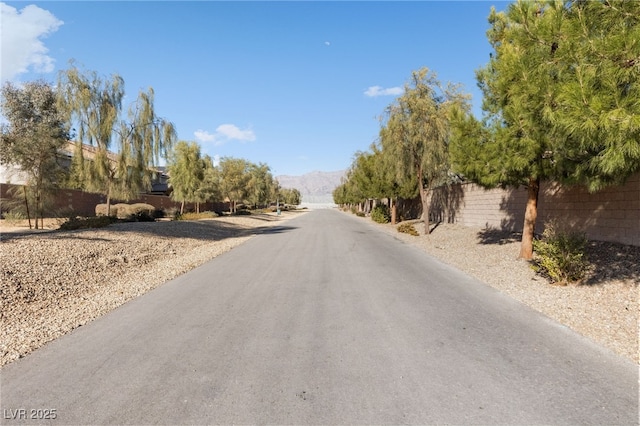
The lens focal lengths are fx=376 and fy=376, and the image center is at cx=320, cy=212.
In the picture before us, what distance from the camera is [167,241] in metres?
15.6

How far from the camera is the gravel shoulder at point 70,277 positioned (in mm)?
5551

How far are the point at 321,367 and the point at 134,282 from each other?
644 cm

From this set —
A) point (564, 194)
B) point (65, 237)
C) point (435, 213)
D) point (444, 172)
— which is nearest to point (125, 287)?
point (65, 237)

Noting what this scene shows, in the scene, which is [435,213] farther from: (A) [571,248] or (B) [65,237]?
(B) [65,237]

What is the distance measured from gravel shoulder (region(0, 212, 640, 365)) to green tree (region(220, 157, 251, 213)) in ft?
117

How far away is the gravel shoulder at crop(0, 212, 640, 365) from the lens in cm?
545

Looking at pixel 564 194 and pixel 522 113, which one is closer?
pixel 522 113

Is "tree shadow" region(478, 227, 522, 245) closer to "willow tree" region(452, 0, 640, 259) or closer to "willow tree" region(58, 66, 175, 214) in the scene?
"willow tree" region(452, 0, 640, 259)

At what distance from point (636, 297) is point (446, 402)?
560 centimetres

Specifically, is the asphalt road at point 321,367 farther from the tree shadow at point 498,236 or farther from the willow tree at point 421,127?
the willow tree at point 421,127

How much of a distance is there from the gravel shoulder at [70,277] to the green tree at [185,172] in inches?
885

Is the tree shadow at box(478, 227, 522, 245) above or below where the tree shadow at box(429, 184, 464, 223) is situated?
below

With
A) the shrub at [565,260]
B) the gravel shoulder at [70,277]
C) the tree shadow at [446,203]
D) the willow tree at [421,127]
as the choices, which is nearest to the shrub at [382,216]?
the tree shadow at [446,203]

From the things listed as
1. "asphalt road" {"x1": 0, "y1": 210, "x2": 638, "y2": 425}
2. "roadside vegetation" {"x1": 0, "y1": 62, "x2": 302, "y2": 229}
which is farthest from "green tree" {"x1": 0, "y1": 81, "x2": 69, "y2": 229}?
"asphalt road" {"x1": 0, "y1": 210, "x2": 638, "y2": 425}
